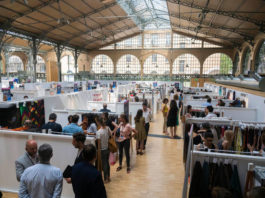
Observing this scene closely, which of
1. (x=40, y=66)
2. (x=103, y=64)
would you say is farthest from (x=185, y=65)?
(x=40, y=66)

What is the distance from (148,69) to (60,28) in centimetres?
1555

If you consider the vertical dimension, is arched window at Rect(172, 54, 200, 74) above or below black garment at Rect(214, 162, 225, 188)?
above

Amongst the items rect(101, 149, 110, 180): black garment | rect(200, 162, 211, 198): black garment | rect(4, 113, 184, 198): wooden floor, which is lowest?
rect(4, 113, 184, 198): wooden floor

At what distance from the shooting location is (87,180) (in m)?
1.95

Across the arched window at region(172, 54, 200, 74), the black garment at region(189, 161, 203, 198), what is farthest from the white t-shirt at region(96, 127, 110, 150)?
the arched window at region(172, 54, 200, 74)

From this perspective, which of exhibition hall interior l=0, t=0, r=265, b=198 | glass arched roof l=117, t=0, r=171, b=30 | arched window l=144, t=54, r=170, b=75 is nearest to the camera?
exhibition hall interior l=0, t=0, r=265, b=198

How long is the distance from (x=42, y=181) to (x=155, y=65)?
30.5 metres

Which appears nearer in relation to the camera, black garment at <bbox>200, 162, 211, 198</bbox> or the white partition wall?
black garment at <bbox>200, 162, 211, 198</bbox>

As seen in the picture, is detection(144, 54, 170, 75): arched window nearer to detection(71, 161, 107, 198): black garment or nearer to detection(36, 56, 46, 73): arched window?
detection(36, 56, 46, 73): arched window

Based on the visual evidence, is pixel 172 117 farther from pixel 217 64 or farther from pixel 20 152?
pixel 217 64

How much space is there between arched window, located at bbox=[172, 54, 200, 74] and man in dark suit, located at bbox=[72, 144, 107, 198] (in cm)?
2969

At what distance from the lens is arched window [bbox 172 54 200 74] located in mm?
30000

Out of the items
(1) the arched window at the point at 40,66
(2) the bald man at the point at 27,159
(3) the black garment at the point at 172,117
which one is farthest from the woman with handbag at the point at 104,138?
(1) the arched window at the point at 40,66

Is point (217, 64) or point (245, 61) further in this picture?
point (217, 64)
